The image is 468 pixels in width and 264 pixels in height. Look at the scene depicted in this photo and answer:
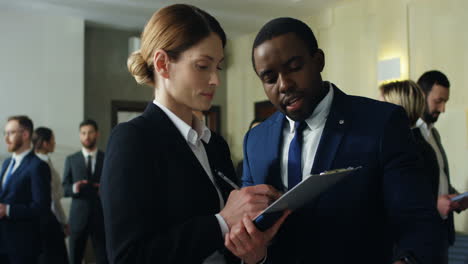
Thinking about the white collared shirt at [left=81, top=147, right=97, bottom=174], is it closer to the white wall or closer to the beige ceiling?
the white wall

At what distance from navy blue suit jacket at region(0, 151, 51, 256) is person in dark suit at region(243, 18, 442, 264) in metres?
2.74

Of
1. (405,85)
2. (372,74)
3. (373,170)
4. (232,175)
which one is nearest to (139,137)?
(232,175)

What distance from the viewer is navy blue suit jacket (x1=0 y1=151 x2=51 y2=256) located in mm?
3588

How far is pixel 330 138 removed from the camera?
1.33m

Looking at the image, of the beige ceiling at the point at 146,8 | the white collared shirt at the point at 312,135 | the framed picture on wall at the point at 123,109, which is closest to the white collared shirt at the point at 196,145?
the white collared shirt at the point at 312,135

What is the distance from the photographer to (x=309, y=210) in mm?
1341

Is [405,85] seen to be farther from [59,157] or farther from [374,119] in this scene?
[59,157]

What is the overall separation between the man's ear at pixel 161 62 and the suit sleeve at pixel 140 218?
21 cm

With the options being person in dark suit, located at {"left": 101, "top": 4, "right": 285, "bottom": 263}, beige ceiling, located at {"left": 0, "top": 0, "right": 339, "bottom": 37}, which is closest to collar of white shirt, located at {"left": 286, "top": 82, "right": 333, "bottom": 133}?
person in dark suit, located at {"left": 101, "top": 4, "right": 285, "bottom": 263}

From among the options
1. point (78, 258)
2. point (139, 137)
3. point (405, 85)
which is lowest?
point (78, 258)

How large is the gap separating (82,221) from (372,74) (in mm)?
3998

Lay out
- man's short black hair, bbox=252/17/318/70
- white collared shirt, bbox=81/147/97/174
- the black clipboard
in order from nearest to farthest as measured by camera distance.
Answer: the black clipboard → man's short black hair, bbox=252/17/318/70 → white collared shirt, bbox=81/147/97/174

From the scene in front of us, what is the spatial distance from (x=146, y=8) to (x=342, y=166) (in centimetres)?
581

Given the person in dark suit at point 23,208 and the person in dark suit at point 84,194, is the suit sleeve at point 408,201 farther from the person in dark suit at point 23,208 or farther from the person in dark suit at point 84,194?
the person in dark suit at point 84,194
